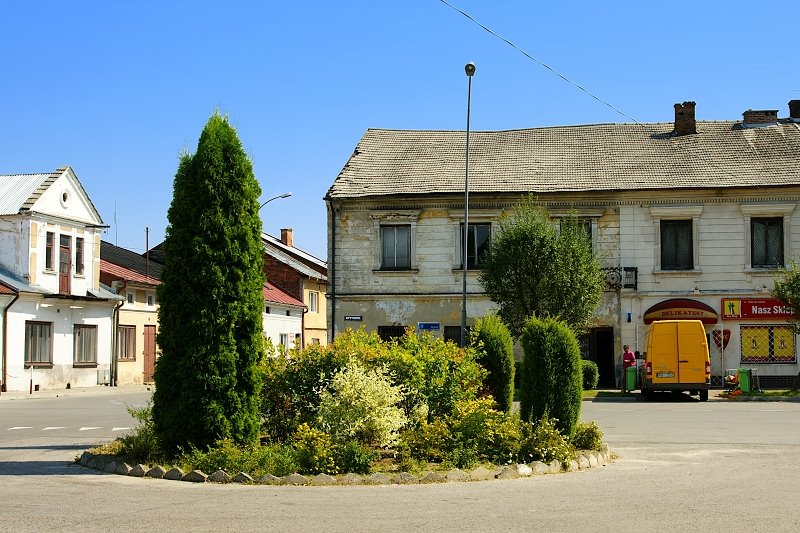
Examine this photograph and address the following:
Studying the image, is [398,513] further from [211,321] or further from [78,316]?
[78,316]

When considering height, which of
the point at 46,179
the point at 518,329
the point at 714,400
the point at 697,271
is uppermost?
the point at 46,179

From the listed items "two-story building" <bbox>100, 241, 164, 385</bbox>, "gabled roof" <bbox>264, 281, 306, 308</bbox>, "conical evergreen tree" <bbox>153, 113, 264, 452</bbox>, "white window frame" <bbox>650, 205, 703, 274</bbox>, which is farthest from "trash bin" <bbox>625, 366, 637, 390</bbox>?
"conical evergreen tree" <bbox>153, 113, 264, 452</bbox>

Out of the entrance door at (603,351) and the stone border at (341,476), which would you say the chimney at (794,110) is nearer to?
the entrance door at (603,351)

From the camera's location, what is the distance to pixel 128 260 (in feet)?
163

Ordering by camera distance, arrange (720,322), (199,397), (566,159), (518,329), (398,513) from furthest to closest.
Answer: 1. (566,159)
2. (720,322)
3. (518,329)
4. (199,397)
5. (398,513)

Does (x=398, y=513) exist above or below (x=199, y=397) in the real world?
below

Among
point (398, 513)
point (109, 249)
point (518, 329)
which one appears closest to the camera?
point (398, 513)

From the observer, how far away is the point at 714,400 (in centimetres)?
3086

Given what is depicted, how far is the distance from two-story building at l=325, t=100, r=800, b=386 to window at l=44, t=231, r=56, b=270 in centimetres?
1136

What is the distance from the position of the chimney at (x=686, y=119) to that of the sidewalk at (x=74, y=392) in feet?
78.5

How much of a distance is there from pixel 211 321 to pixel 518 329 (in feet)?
70.0

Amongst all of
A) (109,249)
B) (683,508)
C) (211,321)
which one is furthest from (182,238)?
(109,249)

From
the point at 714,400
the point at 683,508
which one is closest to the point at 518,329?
the point at 714,400

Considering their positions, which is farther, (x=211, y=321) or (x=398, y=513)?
(x=211, y=321)
